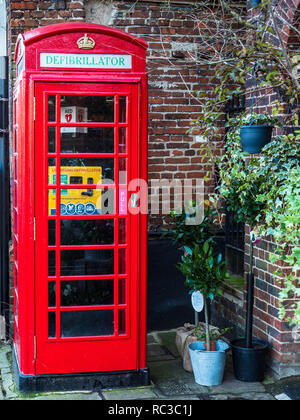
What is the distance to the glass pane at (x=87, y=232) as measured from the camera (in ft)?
15.8

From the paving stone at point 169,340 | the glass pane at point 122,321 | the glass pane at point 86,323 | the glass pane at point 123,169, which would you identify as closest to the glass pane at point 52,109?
the glass pane at point 123,169

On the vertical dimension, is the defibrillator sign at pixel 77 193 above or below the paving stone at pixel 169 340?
above

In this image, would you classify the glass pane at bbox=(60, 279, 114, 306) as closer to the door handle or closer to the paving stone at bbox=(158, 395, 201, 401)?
the door handle

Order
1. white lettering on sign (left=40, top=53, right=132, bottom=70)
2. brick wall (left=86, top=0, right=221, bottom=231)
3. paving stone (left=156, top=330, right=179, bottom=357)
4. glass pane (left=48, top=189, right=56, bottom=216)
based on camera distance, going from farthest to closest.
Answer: brick wall (left=86, top=0, right=221, bottom=231) → paving stone (left=156, top=330, right=179, bottom=357) → glass pane (left=48, top=189, right=56, bottom=216) → white lettering on sign (left=40, top=53, right=132, bottom=70)

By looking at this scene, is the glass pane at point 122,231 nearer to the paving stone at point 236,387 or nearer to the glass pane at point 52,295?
the glass pane at point 52,295

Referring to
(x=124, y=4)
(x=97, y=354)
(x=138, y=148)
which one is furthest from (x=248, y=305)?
(x=124, y=4)

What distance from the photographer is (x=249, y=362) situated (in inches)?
200

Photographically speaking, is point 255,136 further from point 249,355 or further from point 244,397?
point 244,397

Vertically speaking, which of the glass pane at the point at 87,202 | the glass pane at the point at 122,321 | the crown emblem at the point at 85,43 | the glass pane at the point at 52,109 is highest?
the crown emblem at the point at 85,43

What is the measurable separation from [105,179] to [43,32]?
1.28 meters

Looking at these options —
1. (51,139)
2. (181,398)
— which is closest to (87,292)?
(181,398)

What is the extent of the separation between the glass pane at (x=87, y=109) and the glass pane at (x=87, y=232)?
84 cm

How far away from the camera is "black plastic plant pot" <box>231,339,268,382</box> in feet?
16.6

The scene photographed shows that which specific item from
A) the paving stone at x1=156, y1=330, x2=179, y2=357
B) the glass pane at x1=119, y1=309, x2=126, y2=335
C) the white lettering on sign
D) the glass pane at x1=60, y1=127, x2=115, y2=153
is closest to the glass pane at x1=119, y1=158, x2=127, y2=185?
the glass pane at x1=60, y1=127, x2=115, y2=153
